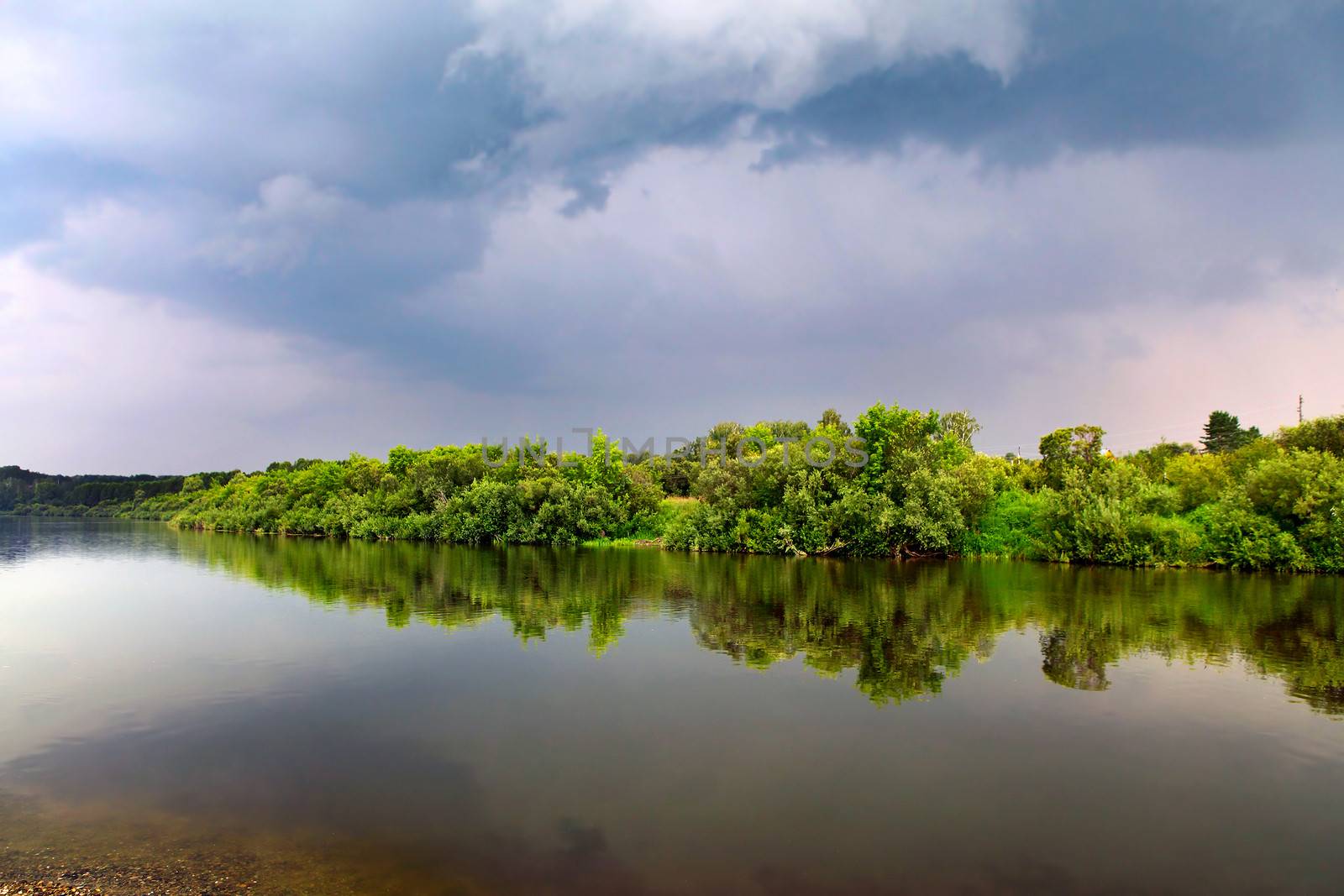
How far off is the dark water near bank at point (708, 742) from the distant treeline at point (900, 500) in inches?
615

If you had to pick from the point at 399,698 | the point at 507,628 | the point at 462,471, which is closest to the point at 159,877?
the point at 399,698

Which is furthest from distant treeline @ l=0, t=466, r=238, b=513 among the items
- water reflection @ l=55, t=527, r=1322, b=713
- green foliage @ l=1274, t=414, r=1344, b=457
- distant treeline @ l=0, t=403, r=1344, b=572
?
green foliage @ l=1274, t=414, r=1344, b=457

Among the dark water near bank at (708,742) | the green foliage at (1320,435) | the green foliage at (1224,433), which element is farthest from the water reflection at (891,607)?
the green foliage at (1224,433)

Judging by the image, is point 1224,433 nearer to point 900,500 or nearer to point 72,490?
point 900,500

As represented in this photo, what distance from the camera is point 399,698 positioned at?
12.6m

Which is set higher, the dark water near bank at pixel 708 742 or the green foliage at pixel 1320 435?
the green foliage at pixel 1320 435

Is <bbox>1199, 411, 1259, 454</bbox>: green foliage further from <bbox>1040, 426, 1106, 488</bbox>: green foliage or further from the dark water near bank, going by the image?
the dark water near bank

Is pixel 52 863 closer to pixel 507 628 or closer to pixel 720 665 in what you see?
pixel 720 665

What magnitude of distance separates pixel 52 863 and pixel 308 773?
2672mm

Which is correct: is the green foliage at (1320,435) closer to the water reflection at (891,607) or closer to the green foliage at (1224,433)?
the water reflection at (891,607)

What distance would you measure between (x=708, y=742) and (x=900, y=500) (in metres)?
36.6

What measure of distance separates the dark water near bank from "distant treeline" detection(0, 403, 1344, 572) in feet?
51.3

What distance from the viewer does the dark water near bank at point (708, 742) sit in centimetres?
713

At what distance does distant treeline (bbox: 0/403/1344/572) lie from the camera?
35.1m
